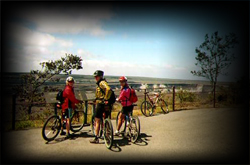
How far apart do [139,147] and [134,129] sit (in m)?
0.50

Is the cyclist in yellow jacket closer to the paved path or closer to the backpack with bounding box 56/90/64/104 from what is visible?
the paved path

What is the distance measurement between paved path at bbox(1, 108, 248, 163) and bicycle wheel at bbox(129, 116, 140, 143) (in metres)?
0.21

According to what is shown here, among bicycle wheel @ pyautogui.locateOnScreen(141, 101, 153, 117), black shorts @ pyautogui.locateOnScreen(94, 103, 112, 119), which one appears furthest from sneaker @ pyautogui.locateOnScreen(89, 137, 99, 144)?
bicycle wheel @ pyautogui.locateOnScreen(141, 101, 153, 117)

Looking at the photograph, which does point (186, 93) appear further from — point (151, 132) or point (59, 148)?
point (59, 148)

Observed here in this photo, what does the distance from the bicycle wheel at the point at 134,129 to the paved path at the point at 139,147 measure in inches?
8.1

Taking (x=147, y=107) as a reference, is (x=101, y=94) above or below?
above

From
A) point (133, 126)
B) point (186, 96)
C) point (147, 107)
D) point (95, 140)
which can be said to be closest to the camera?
point (95, 140)

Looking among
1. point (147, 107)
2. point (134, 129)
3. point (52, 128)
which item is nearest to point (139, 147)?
point (134, 129)

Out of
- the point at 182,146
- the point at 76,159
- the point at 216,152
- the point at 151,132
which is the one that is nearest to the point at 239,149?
the point at 216,152

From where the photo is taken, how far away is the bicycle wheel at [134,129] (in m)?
4.36

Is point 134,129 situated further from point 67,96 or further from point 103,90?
point 67,96

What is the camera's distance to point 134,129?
4.43 metres

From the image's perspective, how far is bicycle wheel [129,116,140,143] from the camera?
14.3 ft

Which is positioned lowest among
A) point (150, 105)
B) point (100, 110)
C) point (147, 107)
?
point (147, 107)
